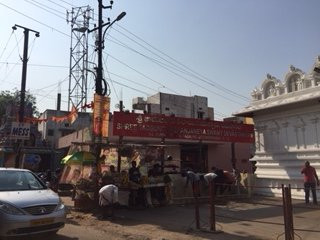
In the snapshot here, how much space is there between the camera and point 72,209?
637 inches

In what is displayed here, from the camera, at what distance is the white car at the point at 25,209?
8.57m

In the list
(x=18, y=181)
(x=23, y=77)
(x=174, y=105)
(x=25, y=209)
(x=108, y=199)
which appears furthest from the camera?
(x=174, y=105)

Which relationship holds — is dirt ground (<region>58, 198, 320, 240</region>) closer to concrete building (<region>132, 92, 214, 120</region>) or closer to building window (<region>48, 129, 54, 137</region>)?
concrete building (<region>132, 92, 214, 120</region>)

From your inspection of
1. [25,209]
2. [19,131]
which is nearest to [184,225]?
[25,209]

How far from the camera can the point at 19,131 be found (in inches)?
842

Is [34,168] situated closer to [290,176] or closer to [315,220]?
[290,176]

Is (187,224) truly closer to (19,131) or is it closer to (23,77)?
(19,131)

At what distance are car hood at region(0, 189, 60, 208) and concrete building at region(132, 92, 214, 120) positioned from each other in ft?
121

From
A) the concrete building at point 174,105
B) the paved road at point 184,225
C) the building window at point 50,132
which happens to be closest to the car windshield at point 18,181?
the paved road at point 184,225

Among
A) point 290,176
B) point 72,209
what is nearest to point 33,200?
point 72,209

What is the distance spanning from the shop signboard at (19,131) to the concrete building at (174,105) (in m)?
25.6

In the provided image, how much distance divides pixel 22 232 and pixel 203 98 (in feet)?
146

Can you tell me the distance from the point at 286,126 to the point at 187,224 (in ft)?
33.2

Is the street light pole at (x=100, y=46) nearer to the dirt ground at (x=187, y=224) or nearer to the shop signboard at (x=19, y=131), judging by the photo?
the dirt ground at (x=187, y=224)
